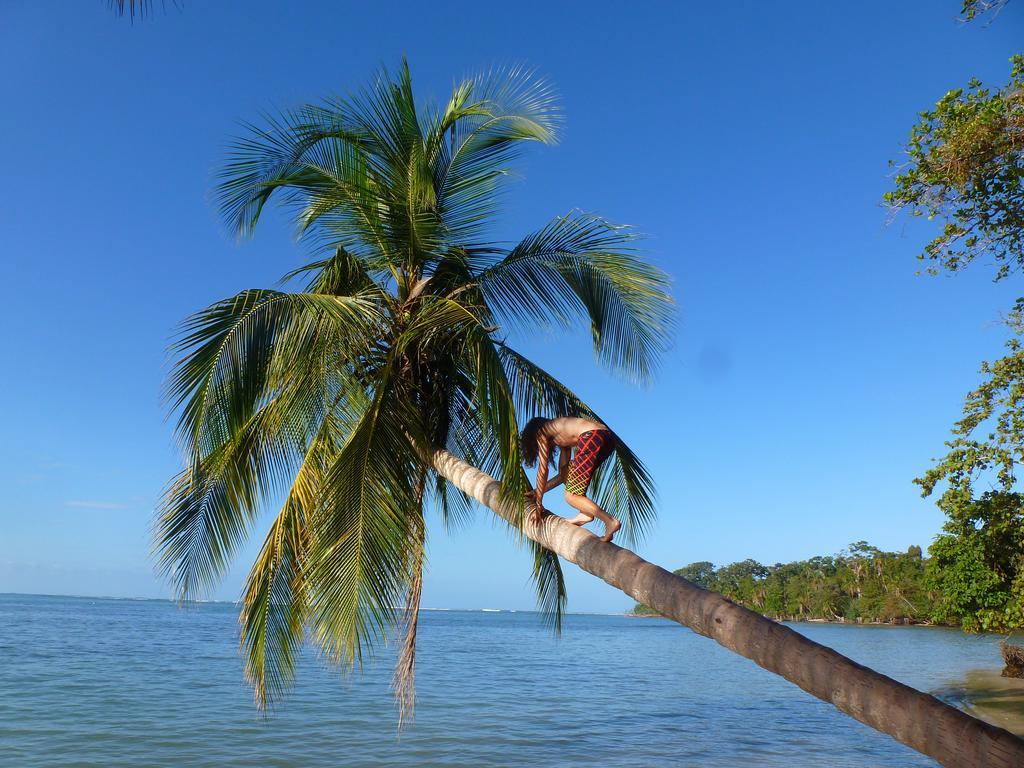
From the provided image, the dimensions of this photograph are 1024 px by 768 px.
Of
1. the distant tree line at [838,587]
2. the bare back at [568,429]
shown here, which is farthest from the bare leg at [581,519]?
the distant tree line at [838,587]

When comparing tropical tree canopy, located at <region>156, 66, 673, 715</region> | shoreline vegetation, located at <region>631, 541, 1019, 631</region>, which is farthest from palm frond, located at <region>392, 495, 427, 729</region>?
shoreline vegetation, located at <region>631, 541, 1019, 631</region>

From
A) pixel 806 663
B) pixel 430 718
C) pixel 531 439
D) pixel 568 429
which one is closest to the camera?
pixel 806 663

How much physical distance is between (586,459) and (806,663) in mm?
2339

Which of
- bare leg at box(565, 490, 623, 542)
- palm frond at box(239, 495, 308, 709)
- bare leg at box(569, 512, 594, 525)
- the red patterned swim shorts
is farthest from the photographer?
palm frond at box(239, 495, 308, 709)

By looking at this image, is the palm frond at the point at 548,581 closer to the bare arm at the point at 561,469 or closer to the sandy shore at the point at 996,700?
the bare arm at the point at 561,469

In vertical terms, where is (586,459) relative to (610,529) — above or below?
above

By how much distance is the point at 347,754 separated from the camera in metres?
12.9

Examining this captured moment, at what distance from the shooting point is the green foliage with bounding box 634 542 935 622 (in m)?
78.8

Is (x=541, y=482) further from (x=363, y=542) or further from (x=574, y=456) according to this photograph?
(x=363, y=542)

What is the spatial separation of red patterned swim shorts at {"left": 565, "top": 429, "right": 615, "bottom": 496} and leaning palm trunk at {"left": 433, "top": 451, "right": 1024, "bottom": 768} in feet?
0.99

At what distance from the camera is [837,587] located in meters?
92.8

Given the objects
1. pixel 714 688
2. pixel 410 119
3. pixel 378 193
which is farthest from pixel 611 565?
pixel 714 688

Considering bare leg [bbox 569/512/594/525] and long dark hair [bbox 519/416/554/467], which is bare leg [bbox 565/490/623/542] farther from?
long dark hair [bbox 519/416/554/467]

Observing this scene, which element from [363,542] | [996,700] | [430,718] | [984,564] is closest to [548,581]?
[363,542]
